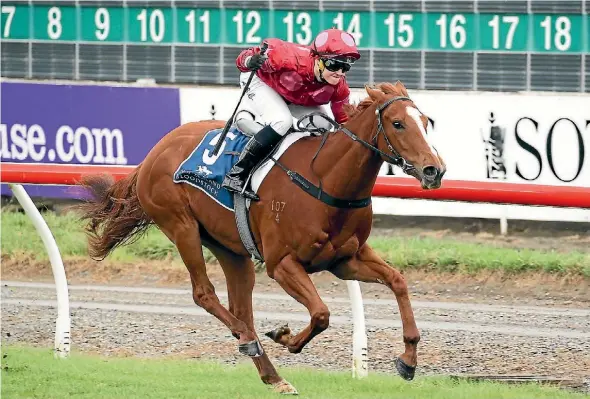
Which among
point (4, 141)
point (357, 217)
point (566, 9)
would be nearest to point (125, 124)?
point (4, 141)

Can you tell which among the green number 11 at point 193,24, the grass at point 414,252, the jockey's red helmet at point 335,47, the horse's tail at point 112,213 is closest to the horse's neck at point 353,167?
the jockey's red helmet at point 335,47

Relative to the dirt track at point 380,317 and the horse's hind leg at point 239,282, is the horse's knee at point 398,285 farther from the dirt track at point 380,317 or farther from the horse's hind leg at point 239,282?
the dirt track at point 380,317

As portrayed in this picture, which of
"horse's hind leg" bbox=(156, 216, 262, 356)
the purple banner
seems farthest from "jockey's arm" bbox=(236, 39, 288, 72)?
the purple banner

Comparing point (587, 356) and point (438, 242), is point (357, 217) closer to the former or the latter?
point (587, 356)

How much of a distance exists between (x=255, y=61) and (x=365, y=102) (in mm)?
761

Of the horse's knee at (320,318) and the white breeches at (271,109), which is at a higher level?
the white breeches at (271,109)

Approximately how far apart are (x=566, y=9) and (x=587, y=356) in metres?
4.77

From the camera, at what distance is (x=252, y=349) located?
24.1 ft

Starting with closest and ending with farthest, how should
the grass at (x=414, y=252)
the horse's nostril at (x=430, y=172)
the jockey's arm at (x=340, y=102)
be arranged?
the horse's nostril at (x=430, y=172), the jockey's arm at (x=340, y=102), the grass at (x=414, y=252)

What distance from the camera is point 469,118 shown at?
12648 millimetres

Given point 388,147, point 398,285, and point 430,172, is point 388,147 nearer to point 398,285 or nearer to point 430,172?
point 430,172

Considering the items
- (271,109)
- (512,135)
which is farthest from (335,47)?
(512,135)

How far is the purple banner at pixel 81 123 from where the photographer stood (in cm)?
1377

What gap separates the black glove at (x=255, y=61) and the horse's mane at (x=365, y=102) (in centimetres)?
56
